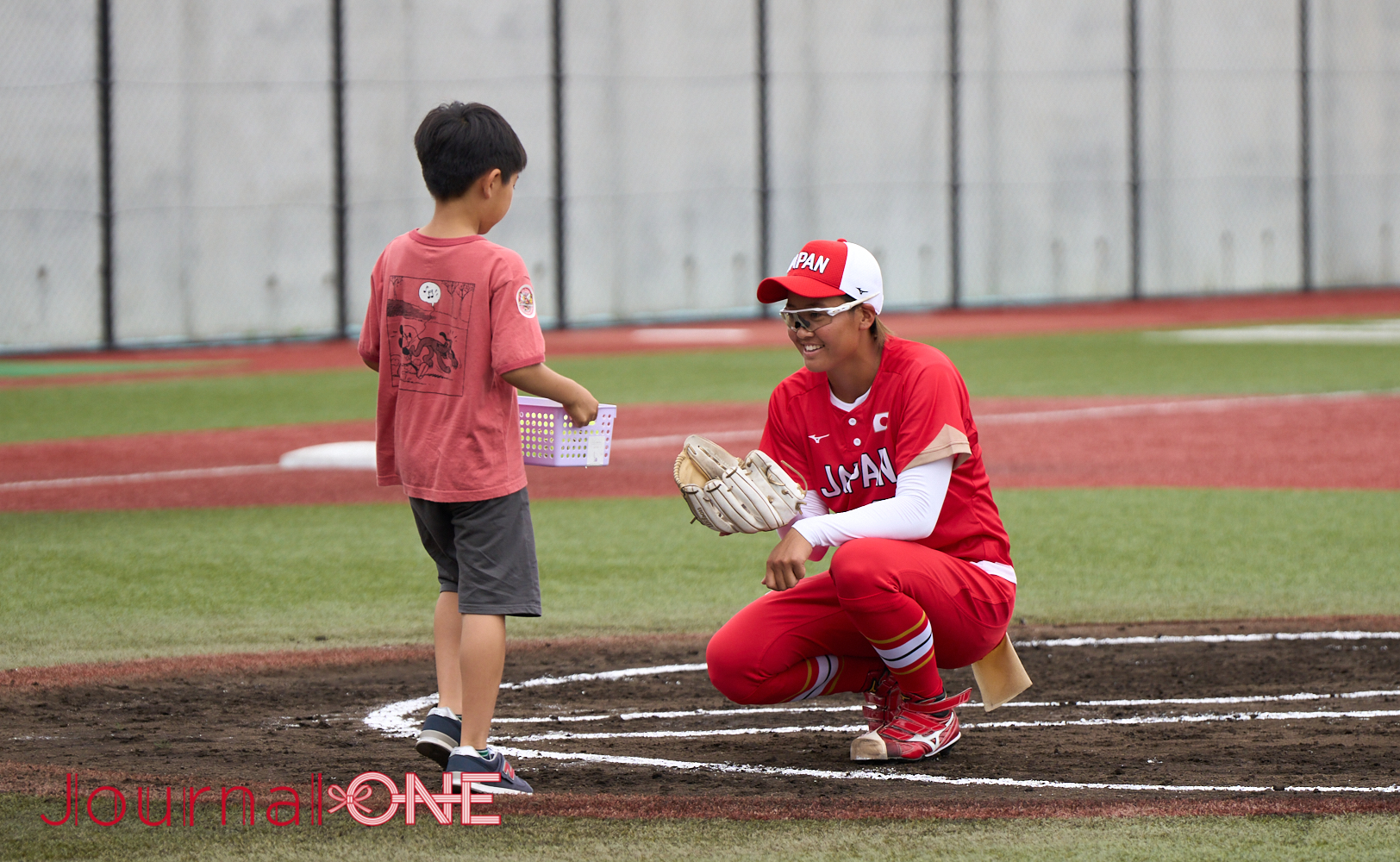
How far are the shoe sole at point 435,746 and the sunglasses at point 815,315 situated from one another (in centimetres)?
133

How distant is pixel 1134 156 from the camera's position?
1088 inches

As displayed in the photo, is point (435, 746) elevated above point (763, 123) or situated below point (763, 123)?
below

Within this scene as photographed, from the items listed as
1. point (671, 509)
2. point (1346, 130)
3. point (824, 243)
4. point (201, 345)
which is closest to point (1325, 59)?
point (1346, 130)

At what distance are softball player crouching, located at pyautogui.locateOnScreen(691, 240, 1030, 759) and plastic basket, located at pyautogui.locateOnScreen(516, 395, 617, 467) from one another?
220mm

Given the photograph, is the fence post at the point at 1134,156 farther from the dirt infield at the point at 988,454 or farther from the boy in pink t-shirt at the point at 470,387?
the boy in pink t-shirt at the point at 470,387

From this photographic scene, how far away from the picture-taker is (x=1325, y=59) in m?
28.9

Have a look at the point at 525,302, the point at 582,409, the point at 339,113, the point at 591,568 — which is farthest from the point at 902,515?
the point at 339,113

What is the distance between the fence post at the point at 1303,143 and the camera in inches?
1128

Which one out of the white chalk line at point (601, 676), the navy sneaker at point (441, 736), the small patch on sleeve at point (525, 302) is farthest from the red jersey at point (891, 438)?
the white chalk line at point (601, 676)

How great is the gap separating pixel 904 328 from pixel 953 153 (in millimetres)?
4216

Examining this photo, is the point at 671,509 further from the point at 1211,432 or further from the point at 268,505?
the point at 1211,432

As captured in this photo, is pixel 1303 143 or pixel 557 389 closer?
pixel 557 389

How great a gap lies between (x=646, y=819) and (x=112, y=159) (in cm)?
1914

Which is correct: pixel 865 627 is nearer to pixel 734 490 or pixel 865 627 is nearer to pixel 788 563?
pixel 788 563
